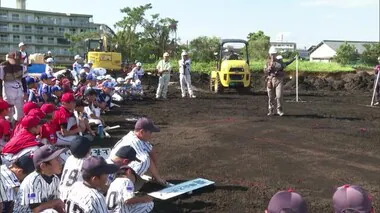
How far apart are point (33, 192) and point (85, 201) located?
2.33 ft

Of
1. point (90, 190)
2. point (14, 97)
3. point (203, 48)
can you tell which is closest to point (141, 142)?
point (90, 190)

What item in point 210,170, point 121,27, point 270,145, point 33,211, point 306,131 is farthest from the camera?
point 121,27

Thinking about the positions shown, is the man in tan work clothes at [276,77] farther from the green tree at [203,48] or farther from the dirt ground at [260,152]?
the green tree at [203,48]

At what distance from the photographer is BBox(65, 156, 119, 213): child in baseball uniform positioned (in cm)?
377

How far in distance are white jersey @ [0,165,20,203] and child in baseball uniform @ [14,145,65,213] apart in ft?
0.29

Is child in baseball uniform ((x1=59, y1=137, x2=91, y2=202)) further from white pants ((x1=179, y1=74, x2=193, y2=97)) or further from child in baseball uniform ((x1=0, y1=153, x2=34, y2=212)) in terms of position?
white pants ((x1=179, y1=74, x2=193, y2=97))

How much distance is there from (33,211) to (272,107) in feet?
34.8

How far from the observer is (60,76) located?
13.7 metres

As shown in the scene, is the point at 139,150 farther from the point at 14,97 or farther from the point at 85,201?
the point at 14,97

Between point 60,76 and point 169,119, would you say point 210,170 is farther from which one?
point 60,76

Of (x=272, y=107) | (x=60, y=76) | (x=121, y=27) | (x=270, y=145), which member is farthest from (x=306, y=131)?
(x=121, y=27)

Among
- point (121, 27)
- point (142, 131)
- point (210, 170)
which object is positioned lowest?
point (210, 170)

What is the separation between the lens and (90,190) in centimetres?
382

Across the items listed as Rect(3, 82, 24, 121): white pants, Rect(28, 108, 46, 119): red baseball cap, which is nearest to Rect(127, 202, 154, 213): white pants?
Rect(28, 108, 46, 119): red baseball cap
